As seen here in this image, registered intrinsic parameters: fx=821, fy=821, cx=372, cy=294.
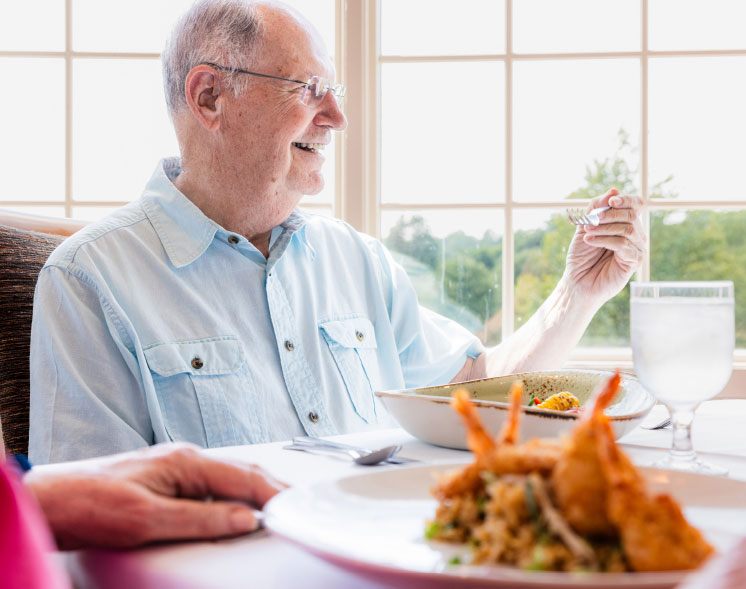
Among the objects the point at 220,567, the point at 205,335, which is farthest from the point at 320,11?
the point at 220,567

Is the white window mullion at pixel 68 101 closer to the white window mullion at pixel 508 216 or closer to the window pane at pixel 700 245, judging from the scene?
the white window mullion at pixel 508 216

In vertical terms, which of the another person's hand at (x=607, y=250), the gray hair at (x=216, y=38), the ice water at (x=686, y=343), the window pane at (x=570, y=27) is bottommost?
the ice water at (x=686, y=343)

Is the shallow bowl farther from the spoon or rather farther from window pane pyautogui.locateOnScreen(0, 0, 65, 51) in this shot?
window pane pyautogui.locateOnScreen(0, 0, 65, 51)

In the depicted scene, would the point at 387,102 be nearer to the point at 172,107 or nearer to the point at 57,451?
the point at 172,107

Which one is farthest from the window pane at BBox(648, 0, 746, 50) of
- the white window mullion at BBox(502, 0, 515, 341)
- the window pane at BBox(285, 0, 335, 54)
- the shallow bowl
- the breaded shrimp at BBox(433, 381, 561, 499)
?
the breaded shrimp at BBox(433, 381, 561, 499)

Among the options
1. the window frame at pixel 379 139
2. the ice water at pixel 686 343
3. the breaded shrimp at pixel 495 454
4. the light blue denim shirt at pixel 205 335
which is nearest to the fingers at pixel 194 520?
the breaded shrimp at pixel 495 454

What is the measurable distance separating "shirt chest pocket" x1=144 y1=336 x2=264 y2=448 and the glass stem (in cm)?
79

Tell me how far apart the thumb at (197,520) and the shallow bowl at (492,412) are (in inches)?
13.5

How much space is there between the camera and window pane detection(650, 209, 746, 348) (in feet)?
8.16

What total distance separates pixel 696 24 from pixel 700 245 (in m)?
0.67

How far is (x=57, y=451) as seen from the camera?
1233 mm

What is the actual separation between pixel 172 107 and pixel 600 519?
1.51m

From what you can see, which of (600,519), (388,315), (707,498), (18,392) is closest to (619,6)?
(388,315)

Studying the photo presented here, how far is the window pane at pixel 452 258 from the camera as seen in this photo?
2555 mm
